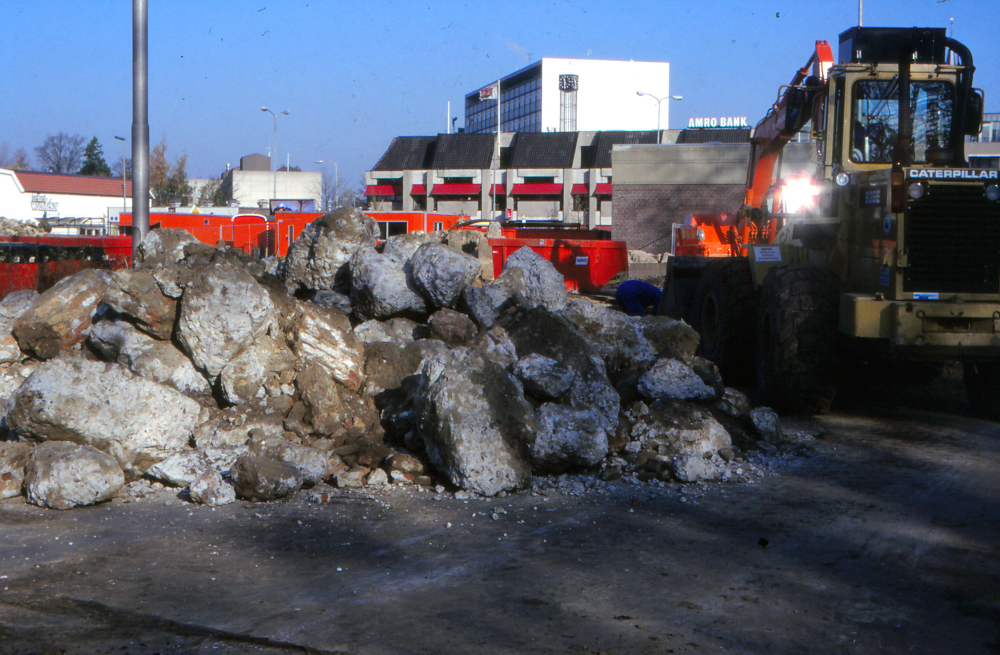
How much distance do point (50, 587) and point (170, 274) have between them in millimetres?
3213

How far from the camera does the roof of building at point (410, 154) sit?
2655 inches

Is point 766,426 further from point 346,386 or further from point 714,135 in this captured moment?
point 714,135

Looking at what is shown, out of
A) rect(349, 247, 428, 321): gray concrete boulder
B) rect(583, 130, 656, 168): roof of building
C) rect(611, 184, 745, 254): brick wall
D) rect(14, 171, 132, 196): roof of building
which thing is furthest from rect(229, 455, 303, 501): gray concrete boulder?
rect(14, 171, 132, 196): roof of building

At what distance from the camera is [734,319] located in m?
9.48

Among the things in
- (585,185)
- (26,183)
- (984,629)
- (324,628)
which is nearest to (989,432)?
(984,629)

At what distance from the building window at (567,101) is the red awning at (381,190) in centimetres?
4295

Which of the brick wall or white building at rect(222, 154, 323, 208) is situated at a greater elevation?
white building at rect(222, 154, 323, 208)

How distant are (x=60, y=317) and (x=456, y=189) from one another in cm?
5940

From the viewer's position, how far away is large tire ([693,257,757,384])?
948 cm

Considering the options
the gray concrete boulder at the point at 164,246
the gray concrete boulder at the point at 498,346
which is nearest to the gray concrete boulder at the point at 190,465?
the gray concrete boulder at the point at 498,346

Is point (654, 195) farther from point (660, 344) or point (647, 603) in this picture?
point (647, 603)

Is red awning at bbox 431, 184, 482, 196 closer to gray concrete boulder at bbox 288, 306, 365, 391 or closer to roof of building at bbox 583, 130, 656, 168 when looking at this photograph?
roof of building at bbox 583, 130, 656, 168

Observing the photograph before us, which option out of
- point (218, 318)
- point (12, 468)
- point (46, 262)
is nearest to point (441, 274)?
point (218, 318)

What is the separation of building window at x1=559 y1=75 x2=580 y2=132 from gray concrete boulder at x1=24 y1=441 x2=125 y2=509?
104 m
